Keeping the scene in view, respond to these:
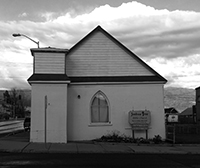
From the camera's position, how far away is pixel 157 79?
20.0 m

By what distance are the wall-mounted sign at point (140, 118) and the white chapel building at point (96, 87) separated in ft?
1.73

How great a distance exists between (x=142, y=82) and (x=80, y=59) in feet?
14.1

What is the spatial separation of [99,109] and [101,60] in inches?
128

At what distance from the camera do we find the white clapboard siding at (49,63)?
1875 cm

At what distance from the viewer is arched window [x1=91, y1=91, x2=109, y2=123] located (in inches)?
778

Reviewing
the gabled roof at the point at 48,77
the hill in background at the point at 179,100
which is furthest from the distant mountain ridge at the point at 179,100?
the gabled roof at the point at 48,77

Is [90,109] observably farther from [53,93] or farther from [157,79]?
[157,79]
